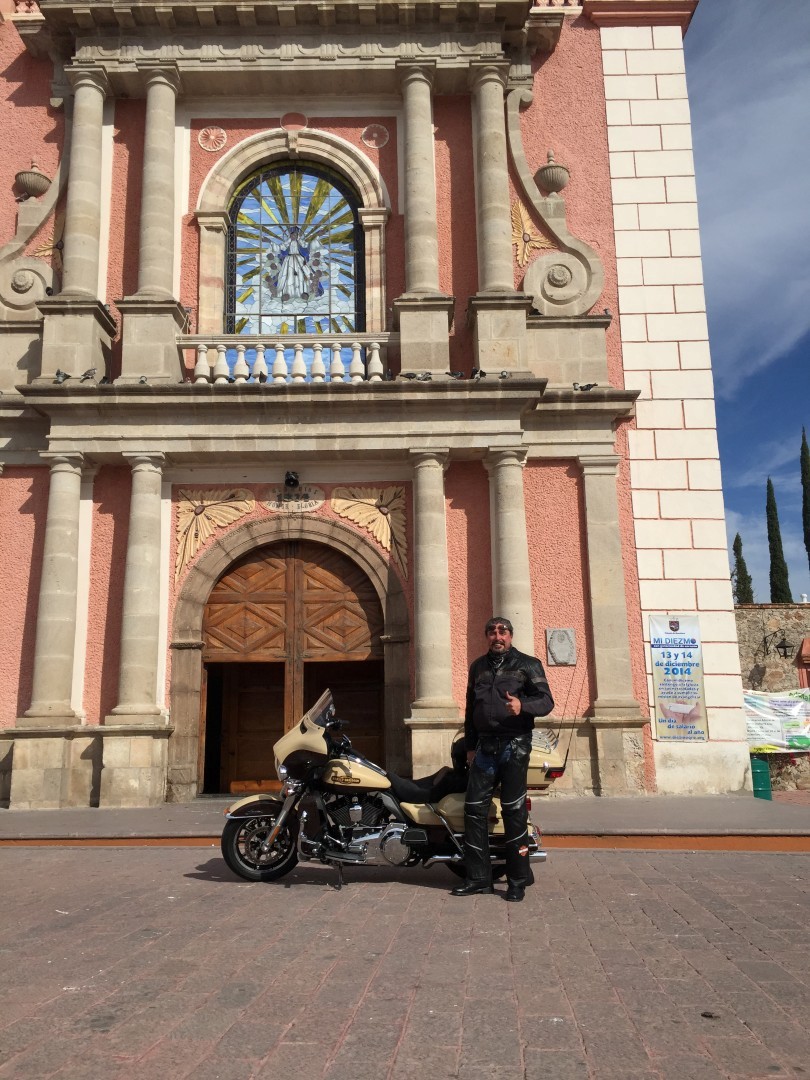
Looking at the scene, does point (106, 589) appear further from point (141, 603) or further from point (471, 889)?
point (471, 889)

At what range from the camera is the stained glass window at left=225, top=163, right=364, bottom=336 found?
13953mm

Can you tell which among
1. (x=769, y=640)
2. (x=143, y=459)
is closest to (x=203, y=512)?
(x=143, y=459)

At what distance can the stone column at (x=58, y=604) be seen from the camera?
449 inches

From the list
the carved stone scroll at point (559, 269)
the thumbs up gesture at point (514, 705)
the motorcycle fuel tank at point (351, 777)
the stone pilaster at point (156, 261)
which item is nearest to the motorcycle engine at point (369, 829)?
the motorcycle fuel tank at point (351, 777)

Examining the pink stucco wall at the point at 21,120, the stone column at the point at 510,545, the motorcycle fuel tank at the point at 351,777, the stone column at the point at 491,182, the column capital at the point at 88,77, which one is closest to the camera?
the motorcycle fuel tank at the point at 351,777

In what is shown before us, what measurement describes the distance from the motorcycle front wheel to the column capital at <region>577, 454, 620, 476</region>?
756 centimetres

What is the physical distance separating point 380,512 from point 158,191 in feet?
18.7

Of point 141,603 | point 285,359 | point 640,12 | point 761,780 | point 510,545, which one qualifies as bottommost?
point 761,780

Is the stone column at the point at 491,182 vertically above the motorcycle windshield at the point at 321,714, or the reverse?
the stone column at the point at 491,182

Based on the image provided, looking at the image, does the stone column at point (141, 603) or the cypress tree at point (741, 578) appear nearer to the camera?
the stone column at point (141, 603)

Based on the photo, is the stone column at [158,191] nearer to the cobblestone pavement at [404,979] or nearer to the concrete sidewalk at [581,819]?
the concrete sidewalk at [581,819]

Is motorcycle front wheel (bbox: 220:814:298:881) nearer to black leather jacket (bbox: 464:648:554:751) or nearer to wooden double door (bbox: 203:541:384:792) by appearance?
black leather jacket (bbox: 464:648:554:751)

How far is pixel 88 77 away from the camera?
1348cm

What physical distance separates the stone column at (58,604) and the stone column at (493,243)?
227 inches
